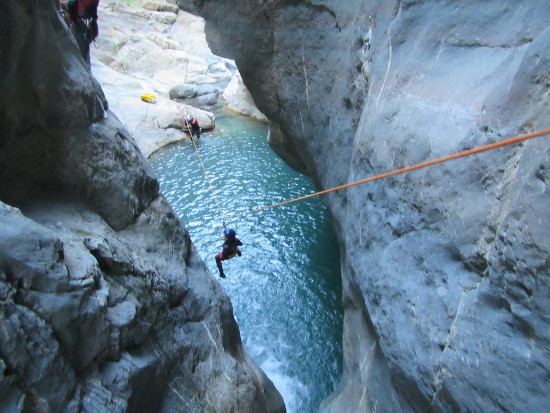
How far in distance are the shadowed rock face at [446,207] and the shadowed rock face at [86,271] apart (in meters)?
2.24

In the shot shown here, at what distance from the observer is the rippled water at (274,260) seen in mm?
7062

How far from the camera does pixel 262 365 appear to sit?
6.99m

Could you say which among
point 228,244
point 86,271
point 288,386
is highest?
point 86,271

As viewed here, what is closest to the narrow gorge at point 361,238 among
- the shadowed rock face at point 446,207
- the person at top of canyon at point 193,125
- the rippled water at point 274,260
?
the shadowed rock face at point 446,207

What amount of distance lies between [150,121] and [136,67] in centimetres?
1106

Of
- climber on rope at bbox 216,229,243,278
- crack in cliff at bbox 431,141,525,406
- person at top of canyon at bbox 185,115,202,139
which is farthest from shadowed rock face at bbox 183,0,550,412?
person at top of canyon at bbox 185,115,202,139

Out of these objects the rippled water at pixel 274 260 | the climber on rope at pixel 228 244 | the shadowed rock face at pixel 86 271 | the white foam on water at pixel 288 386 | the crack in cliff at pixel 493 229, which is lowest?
the white foam on water at pixel 288 386

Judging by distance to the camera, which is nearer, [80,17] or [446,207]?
[446,207]

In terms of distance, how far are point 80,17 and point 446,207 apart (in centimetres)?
932

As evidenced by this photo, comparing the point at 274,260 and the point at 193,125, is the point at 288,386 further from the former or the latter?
the point at 193,125

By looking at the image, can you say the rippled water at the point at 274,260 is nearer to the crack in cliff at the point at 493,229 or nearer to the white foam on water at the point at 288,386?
the white foam on water at the point at 288,386

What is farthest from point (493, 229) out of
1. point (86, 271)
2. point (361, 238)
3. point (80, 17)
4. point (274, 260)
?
point (80, 17)

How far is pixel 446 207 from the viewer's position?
3.20m

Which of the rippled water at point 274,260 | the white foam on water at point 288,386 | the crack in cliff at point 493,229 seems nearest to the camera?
the crack in cliff at point 493,229
